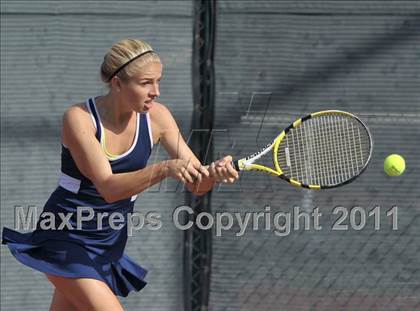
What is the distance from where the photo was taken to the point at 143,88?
2611 millimetres

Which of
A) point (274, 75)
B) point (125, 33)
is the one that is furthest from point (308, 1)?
point (125, 33)

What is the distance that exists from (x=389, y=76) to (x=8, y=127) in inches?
67.7

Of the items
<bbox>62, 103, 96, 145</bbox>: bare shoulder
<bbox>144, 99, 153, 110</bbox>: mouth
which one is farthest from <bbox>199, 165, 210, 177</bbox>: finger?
<bbox>62, 103, 96, 145</bbox>: bare shoulder

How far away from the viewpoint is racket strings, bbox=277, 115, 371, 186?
3232mm

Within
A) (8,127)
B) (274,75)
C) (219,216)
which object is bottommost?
(219,216)

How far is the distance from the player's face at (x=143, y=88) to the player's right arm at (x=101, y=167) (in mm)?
160

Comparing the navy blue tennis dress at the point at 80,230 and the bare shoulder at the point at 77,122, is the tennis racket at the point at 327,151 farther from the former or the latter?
the bare shoulder at the point at 77,122

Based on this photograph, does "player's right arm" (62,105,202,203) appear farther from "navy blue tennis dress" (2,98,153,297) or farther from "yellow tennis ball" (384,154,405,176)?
"yellow tennis ball" (384,154,405,176)

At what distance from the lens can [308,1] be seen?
3828 millimetres

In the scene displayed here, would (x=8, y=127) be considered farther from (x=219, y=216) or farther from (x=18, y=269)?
(x=219, y=216)

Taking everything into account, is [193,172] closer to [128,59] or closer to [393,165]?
[128,59]

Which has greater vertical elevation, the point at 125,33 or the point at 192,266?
the point at 125,33

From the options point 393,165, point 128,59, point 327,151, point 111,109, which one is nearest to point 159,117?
point 111,109

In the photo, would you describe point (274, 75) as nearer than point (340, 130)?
No
